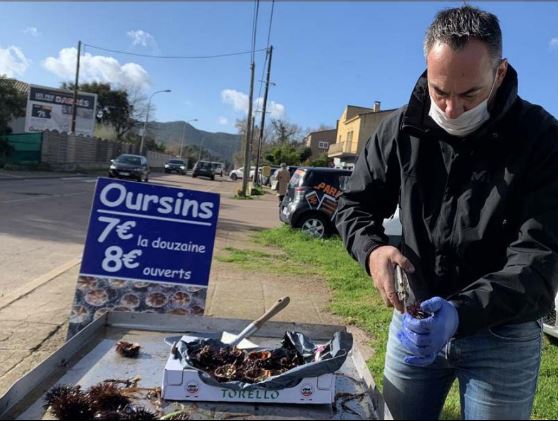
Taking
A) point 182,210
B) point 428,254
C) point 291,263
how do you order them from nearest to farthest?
1. point 428,254
2. point 182,210
3. point 291,263

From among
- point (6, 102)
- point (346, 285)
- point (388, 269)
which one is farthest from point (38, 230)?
point (6, 102)

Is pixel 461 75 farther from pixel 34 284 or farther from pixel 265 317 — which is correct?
pixel 34 284

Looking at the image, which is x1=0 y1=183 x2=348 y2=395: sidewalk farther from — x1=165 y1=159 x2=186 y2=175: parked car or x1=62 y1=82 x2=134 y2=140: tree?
x1=62 y1=82 x2=134 y2=140: tree

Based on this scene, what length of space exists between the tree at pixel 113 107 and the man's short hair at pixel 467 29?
6837 cm

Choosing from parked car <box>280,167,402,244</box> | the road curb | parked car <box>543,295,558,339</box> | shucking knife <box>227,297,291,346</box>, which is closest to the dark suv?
parked car <box>280,167,402,244</box>

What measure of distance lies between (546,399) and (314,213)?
30.8 ft

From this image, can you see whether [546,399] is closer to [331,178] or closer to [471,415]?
[471,415]

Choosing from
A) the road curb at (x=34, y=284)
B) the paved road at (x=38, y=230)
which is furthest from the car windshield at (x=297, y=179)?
the road curb at (x=34, y=284)

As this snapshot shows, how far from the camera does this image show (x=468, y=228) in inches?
83.3

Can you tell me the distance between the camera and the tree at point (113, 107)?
66438 millimetres

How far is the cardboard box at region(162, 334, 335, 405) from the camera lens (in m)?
1.98

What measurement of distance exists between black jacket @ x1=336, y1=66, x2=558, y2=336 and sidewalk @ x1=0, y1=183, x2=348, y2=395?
3042 mm

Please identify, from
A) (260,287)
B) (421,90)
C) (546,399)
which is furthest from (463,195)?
(260,287)

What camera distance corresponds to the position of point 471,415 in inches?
83.7
